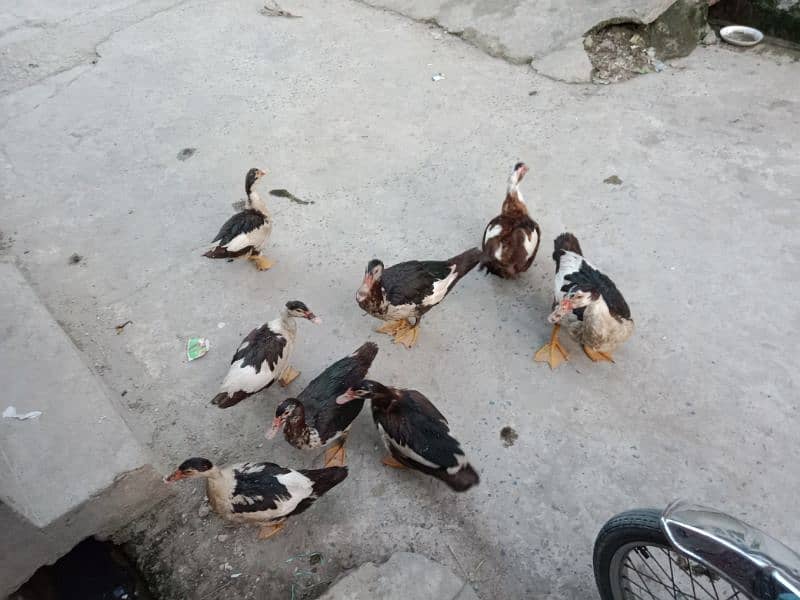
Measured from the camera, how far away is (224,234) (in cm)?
414

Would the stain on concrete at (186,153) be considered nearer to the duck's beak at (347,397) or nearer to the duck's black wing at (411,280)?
the duck's black wing at (411,280)

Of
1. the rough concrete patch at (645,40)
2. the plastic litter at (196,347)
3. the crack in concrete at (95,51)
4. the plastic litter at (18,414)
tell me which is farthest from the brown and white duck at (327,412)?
the crack in concrete at (95,51)

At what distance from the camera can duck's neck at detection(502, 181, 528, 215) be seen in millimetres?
4133

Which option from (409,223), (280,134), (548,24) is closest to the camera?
(409,223)

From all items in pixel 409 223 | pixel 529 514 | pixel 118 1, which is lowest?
pixel 529 514

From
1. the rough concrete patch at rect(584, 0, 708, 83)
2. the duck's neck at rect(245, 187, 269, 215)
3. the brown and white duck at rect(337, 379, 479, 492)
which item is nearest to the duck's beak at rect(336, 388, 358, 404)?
the brown and white duck at rect(337, 379, 479, 492)

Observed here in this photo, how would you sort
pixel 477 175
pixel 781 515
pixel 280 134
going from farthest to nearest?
1. pixel 280 134
2. pixel 477 175
3. pixel 781 515

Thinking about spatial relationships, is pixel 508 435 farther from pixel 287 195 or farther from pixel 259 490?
pixel 287 195

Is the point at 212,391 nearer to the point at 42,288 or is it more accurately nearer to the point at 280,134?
the point at 42,288

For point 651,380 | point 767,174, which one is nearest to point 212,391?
point 651,380

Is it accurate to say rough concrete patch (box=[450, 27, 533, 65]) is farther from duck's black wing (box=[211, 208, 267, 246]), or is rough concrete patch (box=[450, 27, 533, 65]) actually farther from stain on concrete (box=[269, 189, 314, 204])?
duck's black wing (box=[211, 208, 267, 246])

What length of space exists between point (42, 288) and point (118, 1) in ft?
17.5

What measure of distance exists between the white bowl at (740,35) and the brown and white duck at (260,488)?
6141mm

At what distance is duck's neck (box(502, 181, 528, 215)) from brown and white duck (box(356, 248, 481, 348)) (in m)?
0.44
